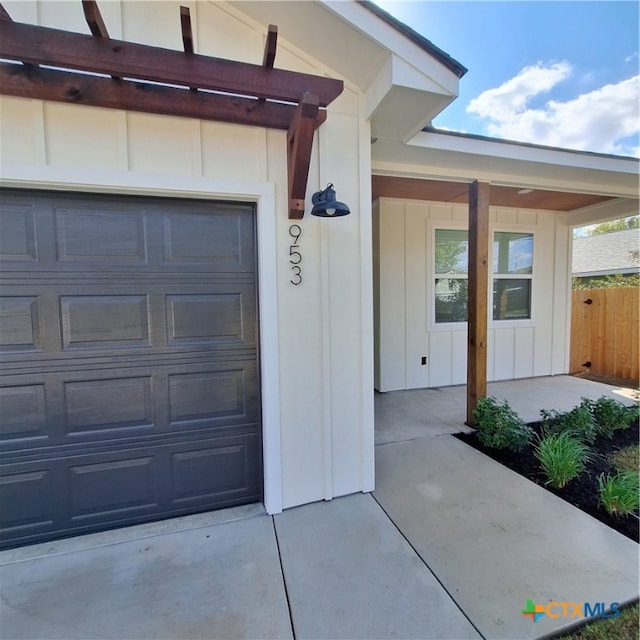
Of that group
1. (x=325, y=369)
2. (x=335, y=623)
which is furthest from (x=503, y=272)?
(x=335, y=623)

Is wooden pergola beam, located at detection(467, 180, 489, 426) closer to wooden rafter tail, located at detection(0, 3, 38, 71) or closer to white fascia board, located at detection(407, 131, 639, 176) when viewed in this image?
white fascia board, located at detection(407, 131, 639, 176)

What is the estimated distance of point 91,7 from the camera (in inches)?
59.3

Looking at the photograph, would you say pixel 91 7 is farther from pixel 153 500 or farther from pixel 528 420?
pixel 528 420

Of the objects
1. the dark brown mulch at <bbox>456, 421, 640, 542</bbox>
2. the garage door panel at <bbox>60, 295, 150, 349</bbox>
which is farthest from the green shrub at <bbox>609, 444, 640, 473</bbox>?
the garage door panel at <bbox>60, 295, 150, 349</bbox>

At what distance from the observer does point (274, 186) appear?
2.21m

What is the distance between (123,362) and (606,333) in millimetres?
8429

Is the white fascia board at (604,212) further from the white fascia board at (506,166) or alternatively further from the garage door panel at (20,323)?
the garage door panel at (20,323)

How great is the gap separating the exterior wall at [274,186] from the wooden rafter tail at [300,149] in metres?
0.11

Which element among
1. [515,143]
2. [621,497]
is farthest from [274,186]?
[621,497]

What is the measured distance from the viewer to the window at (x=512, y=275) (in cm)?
562

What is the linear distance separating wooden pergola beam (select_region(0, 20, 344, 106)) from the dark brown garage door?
2.27 feet

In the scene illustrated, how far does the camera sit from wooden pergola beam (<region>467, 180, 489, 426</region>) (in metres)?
3.54

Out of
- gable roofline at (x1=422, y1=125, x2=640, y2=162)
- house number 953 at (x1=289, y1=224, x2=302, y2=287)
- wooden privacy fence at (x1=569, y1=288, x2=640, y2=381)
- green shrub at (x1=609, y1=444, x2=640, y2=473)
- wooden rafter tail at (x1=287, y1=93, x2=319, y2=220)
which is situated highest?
gable roofline at (x1=422, y1=125, x2=640, y2=162)

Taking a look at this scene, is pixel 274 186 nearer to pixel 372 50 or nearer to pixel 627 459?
pixel 372 50
